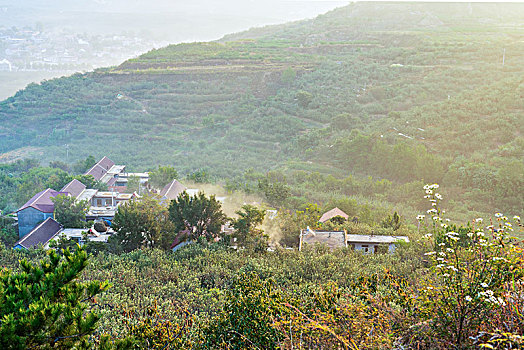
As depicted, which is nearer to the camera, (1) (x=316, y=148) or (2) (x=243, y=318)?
(2) (x=243, y=318)

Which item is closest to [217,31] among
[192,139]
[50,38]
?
[50,38]

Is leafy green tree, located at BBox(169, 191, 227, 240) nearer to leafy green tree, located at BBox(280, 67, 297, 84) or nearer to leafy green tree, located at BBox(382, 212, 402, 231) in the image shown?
A: leafy green tree, located at BBox(382, 212, 402, 231)

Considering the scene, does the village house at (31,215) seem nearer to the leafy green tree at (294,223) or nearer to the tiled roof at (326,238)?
the leafy green tree at (294,223)

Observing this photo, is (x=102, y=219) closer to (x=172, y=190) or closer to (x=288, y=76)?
(x=172, y=190)

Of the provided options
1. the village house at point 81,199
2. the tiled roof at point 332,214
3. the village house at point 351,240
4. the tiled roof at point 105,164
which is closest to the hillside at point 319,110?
the tiled roof at point 105,164

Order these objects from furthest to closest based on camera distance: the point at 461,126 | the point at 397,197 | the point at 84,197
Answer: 1. the point at 461,126
2. the point at 397,197
3. the point at 84,197

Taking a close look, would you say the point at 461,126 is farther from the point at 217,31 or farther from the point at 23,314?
the point at 217,31

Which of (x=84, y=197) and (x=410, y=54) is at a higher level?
(x=410, y=54)
